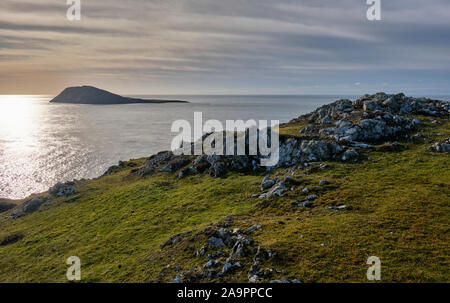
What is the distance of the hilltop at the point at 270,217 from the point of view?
20875 mm

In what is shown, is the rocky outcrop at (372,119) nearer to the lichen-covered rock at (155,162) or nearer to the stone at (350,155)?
the stone at (350,155)

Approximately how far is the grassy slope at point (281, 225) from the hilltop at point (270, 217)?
136mm

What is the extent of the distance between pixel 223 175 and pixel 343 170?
21.1m

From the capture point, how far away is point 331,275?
18641mm

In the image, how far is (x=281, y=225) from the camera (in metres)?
27.6

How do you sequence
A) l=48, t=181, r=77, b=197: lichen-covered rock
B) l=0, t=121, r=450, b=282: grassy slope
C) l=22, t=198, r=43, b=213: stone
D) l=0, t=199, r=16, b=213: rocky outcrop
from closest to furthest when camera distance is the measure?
l=0, t=121, r=450, b=282: grassy slope < l=22, t=198, r=43, b=213: stone < l=48, t=181, r=77, b=197: lichen-covered rock < l=0, t=199, r=16, b=213: rocky outcrop

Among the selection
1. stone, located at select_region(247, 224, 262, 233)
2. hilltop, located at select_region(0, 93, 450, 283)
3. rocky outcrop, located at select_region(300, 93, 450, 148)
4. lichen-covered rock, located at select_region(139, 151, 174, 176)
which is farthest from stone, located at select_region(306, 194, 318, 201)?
lichen-covered rock, located at select_region(139, 151, 174, 176)

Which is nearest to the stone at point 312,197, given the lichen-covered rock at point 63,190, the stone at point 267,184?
the stone at point 267,184

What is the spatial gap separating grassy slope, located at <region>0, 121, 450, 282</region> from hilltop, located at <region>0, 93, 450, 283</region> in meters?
0.14

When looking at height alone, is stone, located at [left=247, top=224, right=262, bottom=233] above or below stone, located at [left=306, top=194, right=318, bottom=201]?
below

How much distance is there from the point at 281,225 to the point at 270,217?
310 cm

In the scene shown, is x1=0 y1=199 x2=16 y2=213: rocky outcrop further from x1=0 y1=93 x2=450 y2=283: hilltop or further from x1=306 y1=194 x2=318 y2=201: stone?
x1=306 y1=194 x2=318 y2=201: stone

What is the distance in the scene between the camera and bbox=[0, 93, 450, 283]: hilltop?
20875mm

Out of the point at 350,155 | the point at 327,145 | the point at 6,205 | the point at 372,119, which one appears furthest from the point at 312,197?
the point at 6,205
